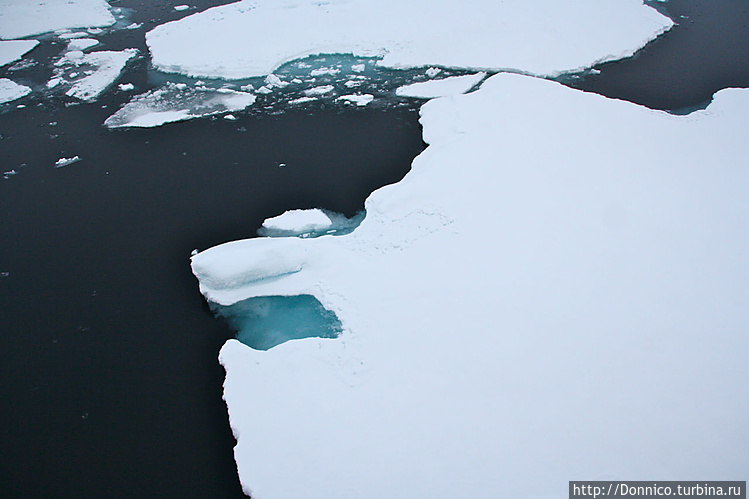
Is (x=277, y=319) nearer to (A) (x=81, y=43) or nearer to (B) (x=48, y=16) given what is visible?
(A) (x=81, y=43)

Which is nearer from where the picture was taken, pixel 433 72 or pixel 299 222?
pixel 299 222

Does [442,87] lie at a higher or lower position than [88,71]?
lower

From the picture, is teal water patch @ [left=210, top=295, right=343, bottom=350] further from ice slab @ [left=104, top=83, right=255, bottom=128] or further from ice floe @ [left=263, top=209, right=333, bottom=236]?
ice slab @ [left=104, top=83, right=255, bottom=128]

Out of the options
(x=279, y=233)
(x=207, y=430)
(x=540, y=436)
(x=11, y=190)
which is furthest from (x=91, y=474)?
(x=11, y=190)

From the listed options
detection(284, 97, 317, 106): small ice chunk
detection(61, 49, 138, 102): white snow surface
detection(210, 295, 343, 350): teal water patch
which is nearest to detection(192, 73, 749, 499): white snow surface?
detection(210, 295, 343, 350): teal water patch

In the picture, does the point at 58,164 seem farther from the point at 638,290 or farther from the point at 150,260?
the point at 638,290

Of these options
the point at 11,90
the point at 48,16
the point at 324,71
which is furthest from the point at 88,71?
the point at 324,71
